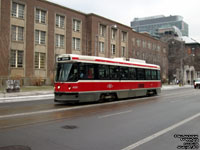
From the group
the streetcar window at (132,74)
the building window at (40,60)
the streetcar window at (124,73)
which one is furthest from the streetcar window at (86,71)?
the building window at (40,60)

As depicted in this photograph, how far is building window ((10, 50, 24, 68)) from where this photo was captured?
36.1 meters

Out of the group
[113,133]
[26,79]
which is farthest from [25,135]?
→ [26,79]

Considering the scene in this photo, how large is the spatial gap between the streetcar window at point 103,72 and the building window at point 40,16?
2716cm

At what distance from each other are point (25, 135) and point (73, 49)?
4016 cm

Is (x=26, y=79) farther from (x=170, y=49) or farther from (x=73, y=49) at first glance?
(x=170, y=49)

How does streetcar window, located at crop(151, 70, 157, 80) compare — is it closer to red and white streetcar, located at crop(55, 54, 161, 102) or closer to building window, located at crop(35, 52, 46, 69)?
red and white streetcar, located at crop(55, 54, 161, 102)

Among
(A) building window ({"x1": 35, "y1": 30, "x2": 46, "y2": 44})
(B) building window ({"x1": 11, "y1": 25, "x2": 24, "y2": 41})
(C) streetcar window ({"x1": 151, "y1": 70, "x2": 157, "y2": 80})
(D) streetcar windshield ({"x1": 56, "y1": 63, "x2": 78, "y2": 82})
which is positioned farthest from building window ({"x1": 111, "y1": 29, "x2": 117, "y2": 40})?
→ (D) streetcar windshield ({"x1": 56, "y1": 63, "x2": 78, "y2": 82})

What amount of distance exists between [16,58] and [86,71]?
25.1 metres

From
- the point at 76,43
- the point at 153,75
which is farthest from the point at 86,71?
the point at 76,43

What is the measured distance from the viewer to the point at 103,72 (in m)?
16.3

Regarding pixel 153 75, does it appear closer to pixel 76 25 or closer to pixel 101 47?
pixel 76 25

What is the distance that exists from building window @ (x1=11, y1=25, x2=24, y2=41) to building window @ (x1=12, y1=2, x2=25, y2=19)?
6.19 ft

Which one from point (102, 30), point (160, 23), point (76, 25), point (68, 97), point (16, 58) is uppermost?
point (160, 23)

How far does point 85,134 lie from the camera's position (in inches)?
289
